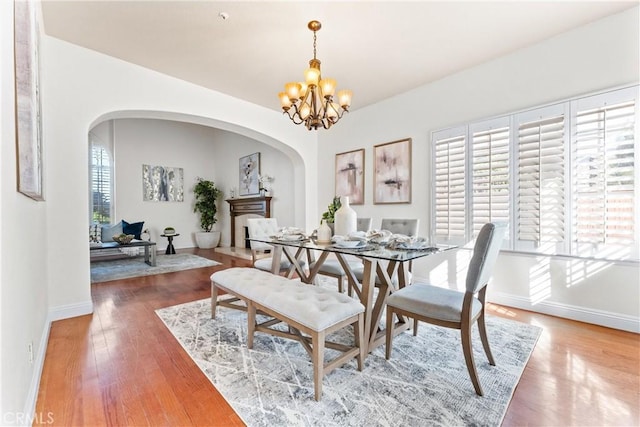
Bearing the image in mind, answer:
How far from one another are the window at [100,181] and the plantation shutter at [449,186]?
22.7ft

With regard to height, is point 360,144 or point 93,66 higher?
point 93,66

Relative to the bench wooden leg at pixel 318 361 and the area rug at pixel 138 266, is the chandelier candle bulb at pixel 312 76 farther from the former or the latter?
the area rug at pixel 138 266

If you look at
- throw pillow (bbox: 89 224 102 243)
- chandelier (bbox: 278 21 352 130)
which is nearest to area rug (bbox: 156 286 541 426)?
chandelier (bbox: 278 21 352 130)

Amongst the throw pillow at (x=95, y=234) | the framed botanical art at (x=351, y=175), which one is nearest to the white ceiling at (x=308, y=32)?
the framed botanical art at (x=351, y=175)

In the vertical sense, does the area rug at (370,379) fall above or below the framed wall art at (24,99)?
below

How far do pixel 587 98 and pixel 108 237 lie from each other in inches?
291

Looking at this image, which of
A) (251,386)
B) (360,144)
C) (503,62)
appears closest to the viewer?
(251,386)

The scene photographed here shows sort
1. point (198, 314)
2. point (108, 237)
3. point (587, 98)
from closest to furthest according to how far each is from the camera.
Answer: point (587, 98)
point (198, 314)
point (108, 237)

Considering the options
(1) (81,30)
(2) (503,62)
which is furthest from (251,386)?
(2) (503,62)

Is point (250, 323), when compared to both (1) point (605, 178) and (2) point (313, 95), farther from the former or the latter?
(1) point (605, 178)

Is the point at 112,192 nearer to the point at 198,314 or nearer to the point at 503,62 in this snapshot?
the point at 198,314

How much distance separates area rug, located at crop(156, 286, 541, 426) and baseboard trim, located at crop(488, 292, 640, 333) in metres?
0.53

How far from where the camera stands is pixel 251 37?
2604 millimetres

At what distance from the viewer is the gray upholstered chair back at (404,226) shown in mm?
2902
